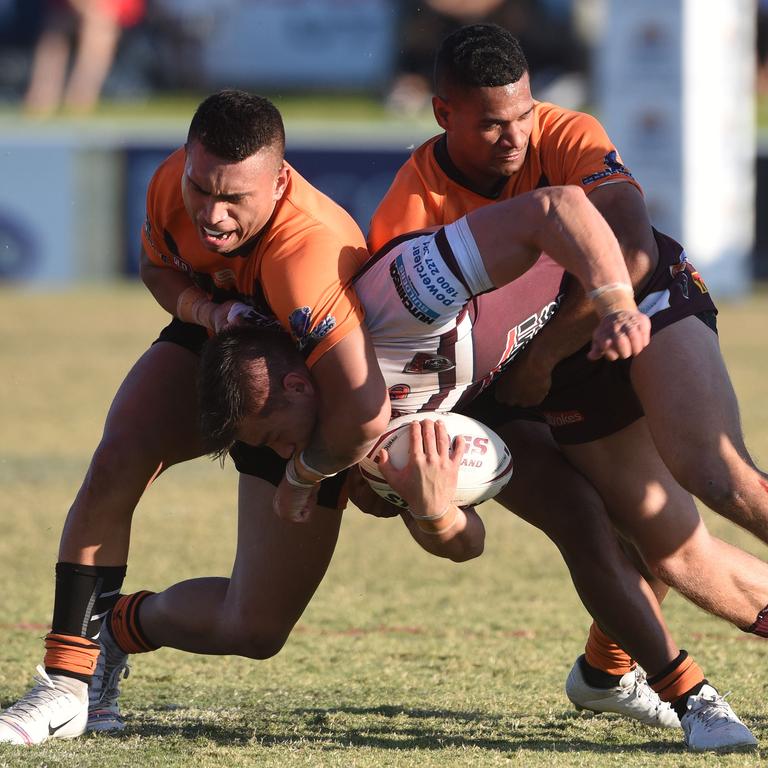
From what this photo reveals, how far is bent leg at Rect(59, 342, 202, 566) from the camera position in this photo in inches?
187

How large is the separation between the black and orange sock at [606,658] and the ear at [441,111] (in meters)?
1.72

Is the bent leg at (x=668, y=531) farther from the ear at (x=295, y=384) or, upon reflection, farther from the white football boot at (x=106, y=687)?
the white football boot at (x=106, y=687)

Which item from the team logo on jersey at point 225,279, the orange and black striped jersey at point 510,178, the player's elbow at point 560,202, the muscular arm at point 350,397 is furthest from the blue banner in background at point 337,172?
the player's elbow at point 560,202

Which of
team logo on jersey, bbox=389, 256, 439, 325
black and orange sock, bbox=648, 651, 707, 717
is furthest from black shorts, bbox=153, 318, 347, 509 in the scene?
black and orange sock, bbox=648, 651, 707, 717

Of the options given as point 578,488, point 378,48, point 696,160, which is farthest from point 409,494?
point 378,48

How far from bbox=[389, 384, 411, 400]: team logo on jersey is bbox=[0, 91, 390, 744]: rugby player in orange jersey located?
26 centimetres

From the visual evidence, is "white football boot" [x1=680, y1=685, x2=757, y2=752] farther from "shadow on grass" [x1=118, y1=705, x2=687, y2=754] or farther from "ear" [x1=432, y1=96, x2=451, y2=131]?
"ear" [x1=432, y1=96, x2=451, y2=131]

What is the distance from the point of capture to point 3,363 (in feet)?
45.7

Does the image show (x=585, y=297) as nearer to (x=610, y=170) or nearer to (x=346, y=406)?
(x=610, y=170)

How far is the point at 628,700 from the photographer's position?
190 inches

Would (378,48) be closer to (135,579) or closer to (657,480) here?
(135,579)

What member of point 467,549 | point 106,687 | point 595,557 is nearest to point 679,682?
point 595,557

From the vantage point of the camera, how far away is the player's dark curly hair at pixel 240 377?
13.8 ft

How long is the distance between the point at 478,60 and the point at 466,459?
1.25 metres
